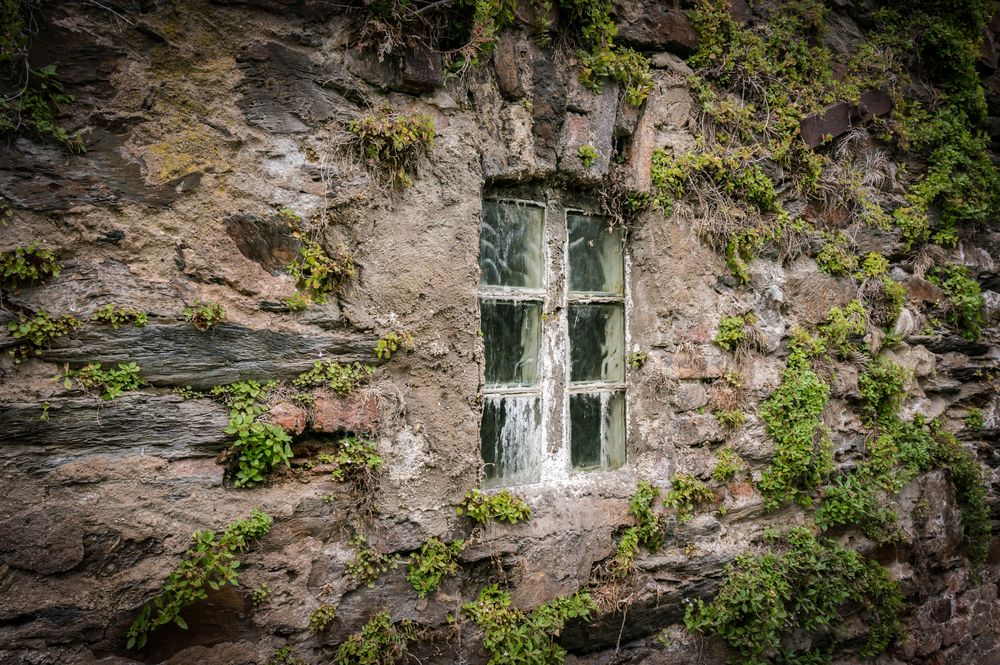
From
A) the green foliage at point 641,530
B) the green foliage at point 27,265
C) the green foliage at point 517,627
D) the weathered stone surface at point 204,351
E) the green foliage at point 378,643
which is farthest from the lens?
the green foliage at point 641,530

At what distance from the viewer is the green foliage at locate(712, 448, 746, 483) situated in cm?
273

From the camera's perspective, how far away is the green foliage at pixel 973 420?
3369 millimetres

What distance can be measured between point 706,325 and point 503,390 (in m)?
1.05

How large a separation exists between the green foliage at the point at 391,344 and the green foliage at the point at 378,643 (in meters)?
0.94

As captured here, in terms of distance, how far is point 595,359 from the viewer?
9.20 ft

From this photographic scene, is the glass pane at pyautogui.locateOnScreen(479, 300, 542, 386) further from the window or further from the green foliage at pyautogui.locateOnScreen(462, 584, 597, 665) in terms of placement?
the green foliage at pyautogui.locateOnScreen(462, 584, 597, 665)

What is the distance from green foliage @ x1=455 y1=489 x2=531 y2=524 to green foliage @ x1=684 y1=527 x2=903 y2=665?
98 cm

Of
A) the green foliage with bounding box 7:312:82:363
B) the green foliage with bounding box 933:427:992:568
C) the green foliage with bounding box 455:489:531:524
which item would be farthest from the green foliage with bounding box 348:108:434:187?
the green foliage with bounding box 933:427:992:568

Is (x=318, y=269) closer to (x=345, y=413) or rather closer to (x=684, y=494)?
(x=345, y=413)

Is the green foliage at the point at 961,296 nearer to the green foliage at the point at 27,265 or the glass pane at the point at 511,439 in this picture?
the glass pane at the point at 511,439

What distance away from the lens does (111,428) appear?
1.74 m

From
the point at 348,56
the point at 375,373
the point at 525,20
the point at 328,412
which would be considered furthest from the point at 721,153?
the point at 328,412

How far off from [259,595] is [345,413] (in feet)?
2.13

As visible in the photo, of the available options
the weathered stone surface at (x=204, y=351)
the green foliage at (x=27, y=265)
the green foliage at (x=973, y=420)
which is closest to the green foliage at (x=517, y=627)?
the weathered stone surface at (x=204, y=351)
